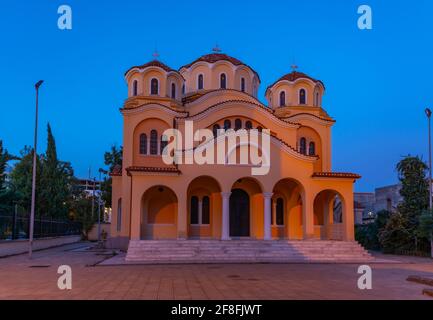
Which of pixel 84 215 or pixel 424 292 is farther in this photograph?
pixel 84 215

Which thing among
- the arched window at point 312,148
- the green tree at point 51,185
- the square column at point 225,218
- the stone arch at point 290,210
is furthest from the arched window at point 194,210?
the green tree at point 51,185

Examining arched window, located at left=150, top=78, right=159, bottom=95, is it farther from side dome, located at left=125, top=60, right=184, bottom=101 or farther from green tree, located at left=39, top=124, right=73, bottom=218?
green tree, located at left=39, top=124, right=73, bottom=218

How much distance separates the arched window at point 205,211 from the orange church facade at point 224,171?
0.06 metres

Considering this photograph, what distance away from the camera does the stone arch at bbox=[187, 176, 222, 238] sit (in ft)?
96.4

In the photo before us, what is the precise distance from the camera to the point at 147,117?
30047mm

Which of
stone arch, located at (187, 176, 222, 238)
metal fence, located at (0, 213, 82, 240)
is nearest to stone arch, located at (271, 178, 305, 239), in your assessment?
stone arch, located at (187, 176, 222, 238)

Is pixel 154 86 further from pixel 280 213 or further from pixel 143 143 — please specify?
pixel 280 213

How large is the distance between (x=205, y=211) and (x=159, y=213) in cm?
284

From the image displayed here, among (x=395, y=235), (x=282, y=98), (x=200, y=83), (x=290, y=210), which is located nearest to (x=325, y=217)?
(x=290, y=210)

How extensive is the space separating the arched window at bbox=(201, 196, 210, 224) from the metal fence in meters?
11.4

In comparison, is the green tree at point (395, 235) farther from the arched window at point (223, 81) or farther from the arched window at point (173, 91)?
the arched window at point (173, 91)
